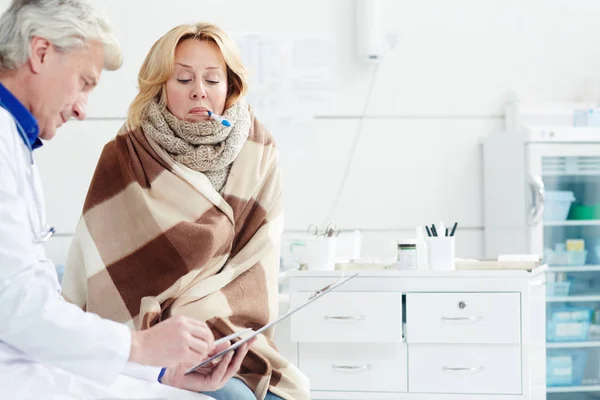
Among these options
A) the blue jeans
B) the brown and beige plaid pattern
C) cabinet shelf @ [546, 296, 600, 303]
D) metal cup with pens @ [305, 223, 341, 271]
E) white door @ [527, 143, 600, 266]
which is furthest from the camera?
cabinet shelf @ [546, 296, 600, 303]

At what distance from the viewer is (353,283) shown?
276 centimetres

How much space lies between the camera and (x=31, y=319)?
122 cm

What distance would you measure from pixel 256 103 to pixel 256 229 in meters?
1.62

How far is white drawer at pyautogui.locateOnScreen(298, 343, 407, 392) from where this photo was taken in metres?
2.76

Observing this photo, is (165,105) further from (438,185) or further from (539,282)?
(438,185)

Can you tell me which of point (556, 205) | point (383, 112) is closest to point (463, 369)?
point (556, 205)

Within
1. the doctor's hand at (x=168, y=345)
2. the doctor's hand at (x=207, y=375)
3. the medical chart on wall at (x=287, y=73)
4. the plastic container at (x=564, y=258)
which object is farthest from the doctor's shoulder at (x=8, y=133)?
the plastic container at (x=564, y=258)

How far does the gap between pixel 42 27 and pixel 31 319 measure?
476 mm

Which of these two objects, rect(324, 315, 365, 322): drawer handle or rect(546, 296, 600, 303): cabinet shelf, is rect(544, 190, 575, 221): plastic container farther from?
rect(324, 315, 365, 322): drawer handle

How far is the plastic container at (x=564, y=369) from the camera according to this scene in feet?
11.2

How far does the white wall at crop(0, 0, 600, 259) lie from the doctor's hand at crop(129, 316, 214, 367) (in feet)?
→ 7.75

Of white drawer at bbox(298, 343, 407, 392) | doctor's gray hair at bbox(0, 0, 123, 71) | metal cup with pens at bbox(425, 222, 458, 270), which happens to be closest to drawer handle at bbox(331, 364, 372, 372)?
white drawer at bbox(298, 343, 407, 392)

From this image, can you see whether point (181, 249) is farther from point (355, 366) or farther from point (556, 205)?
point (556, 205)

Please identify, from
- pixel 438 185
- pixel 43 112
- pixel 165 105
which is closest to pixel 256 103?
pixel 438 185
